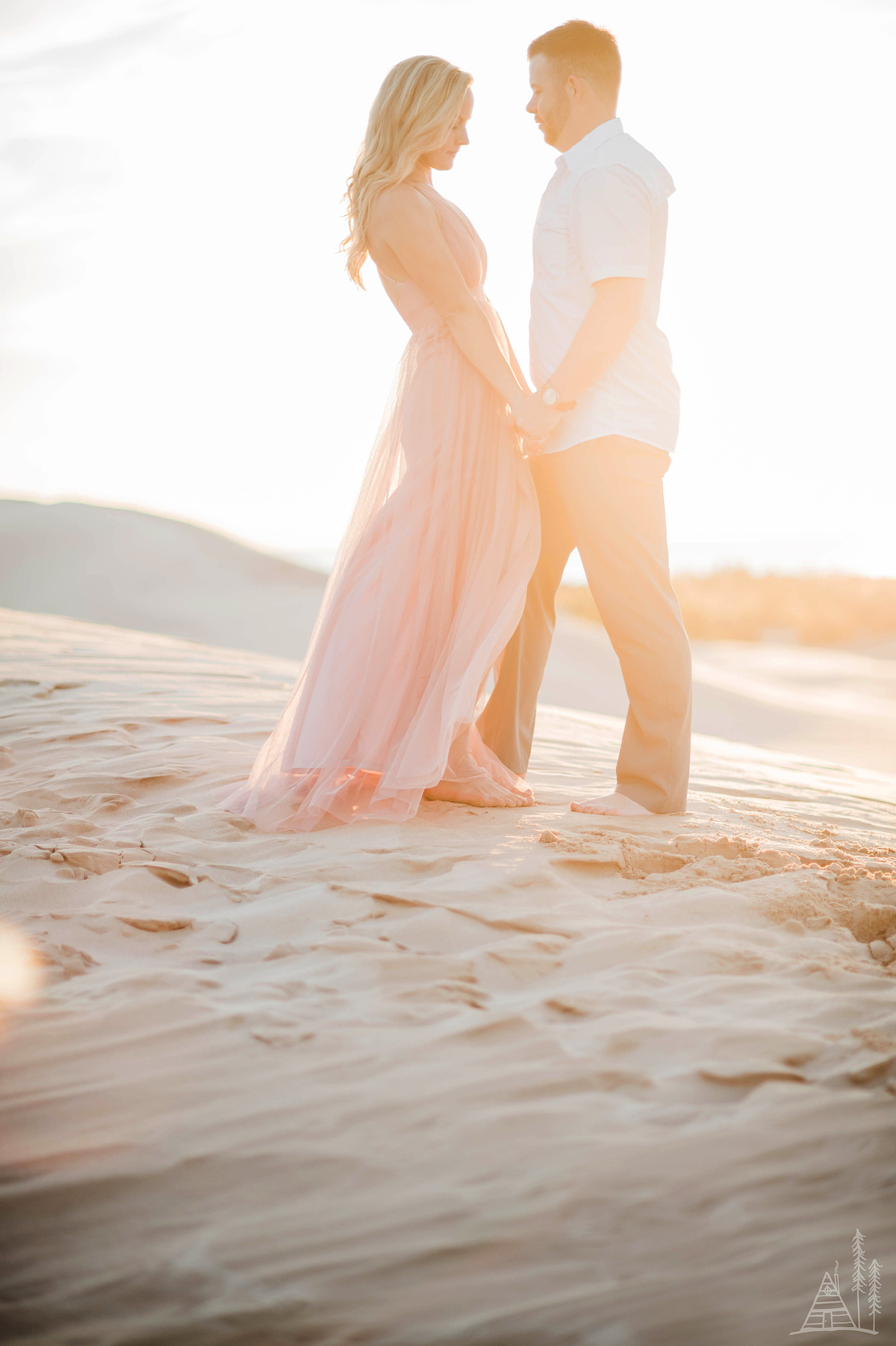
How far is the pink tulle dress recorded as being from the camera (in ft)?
8.86

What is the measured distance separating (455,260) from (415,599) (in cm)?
96

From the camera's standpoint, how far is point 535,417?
2863 millimetres

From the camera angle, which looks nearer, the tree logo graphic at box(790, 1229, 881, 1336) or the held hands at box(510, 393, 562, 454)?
the tree logo graphic at box(790, 1229, 881, 1336)

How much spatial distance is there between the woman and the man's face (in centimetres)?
26

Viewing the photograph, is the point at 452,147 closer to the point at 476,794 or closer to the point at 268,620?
the point at 476,794

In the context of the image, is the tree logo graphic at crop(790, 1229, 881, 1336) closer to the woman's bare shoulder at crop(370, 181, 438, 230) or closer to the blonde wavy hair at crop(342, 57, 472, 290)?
the woman's bare shoulder at crop(370, 181, 438, 230)

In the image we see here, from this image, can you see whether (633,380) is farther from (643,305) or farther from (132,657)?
(132,657)

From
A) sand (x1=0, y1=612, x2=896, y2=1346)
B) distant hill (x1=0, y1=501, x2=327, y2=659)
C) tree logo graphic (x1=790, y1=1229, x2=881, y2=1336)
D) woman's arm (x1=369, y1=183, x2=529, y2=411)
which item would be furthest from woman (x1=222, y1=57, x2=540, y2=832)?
distant hill (x1=0, y1=501, x2=327, y2=659)

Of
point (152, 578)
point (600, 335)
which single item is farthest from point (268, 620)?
point (600, 335)

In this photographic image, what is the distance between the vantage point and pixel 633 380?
2840mm

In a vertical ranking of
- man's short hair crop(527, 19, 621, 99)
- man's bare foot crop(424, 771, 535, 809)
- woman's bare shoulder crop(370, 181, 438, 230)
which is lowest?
man's bare foot crop(424, 771, 535, 809)

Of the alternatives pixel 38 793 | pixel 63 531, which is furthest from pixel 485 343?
pixel 63 531

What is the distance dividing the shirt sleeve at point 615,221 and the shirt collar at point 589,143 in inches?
3.7

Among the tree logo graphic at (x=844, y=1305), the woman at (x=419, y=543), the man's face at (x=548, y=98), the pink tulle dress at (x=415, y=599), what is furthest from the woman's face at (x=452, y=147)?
the tree logo graphic at (x=844, y=1305)
